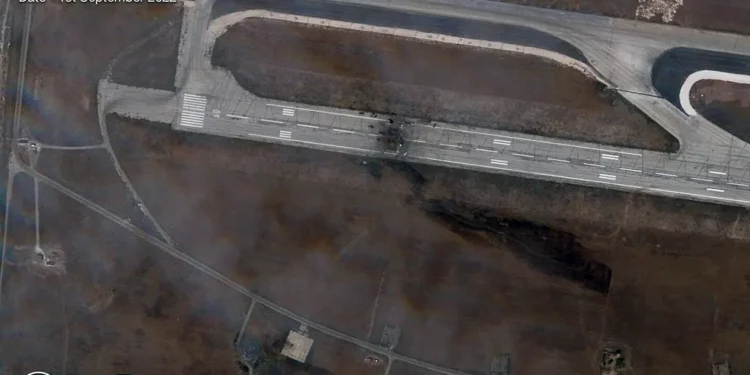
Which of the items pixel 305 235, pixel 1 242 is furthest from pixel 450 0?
pixel 1 242

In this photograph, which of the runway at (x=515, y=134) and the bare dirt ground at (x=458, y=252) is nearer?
the bare dirt ground at (x=458, y=252)

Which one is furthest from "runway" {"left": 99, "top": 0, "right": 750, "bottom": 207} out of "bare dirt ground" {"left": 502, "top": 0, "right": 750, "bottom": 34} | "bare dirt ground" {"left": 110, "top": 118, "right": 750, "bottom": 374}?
"bare dirt ground" {"left": 110, "top": 118, "right": 750, "bottom": 374}

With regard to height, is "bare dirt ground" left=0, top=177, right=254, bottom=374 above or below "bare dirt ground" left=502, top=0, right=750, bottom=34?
below

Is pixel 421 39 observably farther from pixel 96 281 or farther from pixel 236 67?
pixel 96 281

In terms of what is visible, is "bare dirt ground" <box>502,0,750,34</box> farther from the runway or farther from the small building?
the small building

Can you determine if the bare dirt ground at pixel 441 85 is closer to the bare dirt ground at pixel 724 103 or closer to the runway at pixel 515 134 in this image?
the runway at pixel 515 134

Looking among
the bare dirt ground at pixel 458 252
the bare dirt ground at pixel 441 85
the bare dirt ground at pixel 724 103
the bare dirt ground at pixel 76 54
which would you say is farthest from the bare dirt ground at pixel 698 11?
the bare dirt ground at pixel 76 54

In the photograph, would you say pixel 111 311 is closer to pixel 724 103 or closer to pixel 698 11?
pixel 724 103
